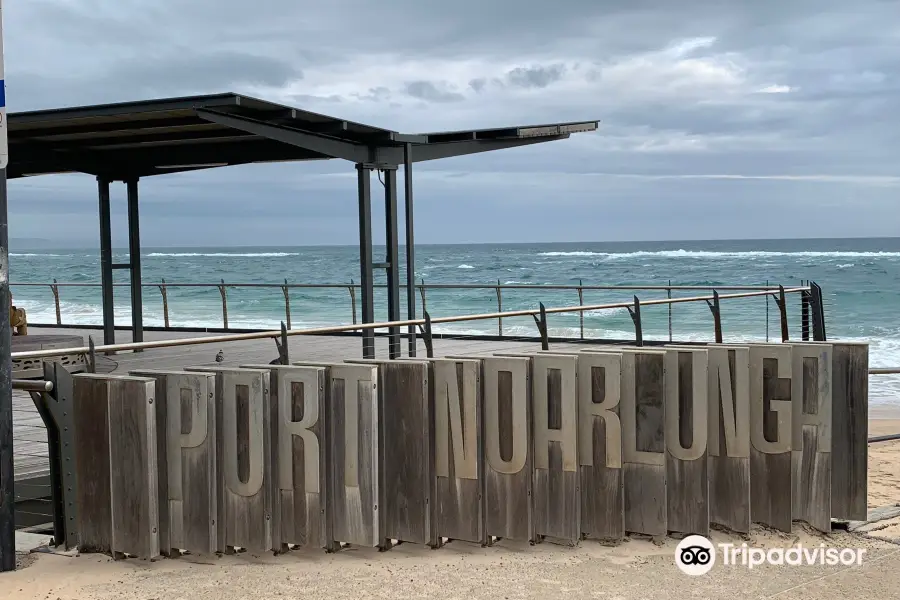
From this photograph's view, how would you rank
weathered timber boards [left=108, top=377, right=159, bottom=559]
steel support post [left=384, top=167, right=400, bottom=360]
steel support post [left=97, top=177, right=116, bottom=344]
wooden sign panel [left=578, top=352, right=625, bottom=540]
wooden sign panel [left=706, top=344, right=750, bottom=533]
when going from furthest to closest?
1. steel support post [left=97, top=177, right=116, bottom=344]
2. steel support post [left=384, top=167, right=400, bottom=360]
3. wooden sign panel [left=706, top=344, right=750, bottom=533]
4. wooden sign panel [left=578, top=352, right=625, bottom=540]
5. weathered timber boards [left=108, top=377, right=159, bottom=559]

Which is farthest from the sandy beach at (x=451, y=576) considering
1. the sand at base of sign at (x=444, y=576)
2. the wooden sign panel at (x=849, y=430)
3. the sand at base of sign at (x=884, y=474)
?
the sand at base of sign at (x=884, y=474)

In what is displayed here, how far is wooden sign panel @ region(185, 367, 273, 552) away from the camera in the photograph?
18.4 feet

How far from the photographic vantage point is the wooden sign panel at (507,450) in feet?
19.9

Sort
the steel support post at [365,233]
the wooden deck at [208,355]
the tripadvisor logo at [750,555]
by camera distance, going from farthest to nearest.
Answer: the steel support post at [365,233], the wooden deck at [208,355], the tripadvisor logo at [750,555]

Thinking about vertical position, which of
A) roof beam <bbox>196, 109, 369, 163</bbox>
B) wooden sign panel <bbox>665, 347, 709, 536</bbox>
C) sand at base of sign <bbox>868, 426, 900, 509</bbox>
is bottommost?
sand at base of sign <bbox>868, 426, 900, 509</bbox>

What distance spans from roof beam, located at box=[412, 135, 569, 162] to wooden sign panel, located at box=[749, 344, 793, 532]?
5.21 m

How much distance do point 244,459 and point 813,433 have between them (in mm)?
3955

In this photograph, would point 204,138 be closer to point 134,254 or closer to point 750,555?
point 134,254

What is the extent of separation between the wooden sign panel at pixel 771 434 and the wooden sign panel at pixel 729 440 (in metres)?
0.15

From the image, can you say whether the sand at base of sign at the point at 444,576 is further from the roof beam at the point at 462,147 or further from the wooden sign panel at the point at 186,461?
the roof beam at the point at 462,147

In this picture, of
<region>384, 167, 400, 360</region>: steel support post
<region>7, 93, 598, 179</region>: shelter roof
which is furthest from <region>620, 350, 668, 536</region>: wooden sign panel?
<region>384, 167, 400, 360</region>: steel support post

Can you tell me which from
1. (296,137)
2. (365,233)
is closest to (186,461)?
(296,137)

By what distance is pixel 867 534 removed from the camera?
22.6ft

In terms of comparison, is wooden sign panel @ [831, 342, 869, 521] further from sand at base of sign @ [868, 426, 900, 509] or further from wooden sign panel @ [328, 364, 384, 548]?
wooden sign panel @ [328, 364, 384, 548]
